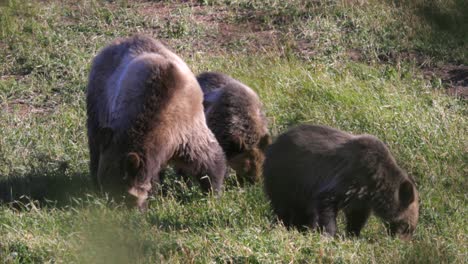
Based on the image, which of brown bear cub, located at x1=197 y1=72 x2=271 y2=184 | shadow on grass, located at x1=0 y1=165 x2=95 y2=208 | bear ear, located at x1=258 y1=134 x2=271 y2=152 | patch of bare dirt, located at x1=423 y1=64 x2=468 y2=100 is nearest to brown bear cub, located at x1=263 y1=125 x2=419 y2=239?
brown bear cub, located at x1=197 y1=72 x2=271 y2=184

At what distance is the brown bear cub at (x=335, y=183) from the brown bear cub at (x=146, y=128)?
0.92m

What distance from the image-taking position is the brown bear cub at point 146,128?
7.82 metres

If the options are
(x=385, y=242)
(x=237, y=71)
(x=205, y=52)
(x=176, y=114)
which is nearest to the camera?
(x=385, y=242)

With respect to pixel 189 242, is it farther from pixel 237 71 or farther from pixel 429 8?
pixel 237 71

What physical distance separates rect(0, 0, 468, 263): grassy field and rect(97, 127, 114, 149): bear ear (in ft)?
1.97

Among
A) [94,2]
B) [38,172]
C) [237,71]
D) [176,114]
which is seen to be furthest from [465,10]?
[94,2]

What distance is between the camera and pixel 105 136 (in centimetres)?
827

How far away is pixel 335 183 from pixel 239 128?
2372 millimetres

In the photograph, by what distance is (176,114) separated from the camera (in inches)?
320

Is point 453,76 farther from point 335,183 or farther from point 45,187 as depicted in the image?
point 45,187

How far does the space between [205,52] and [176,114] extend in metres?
4.73

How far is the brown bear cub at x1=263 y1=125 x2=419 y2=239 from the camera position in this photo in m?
7.45

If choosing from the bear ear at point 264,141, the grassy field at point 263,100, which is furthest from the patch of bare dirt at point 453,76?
the bear ear at point 264,141

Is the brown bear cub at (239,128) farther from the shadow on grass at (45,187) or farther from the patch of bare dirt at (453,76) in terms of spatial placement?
the patch of bare dirt at (453,76)
